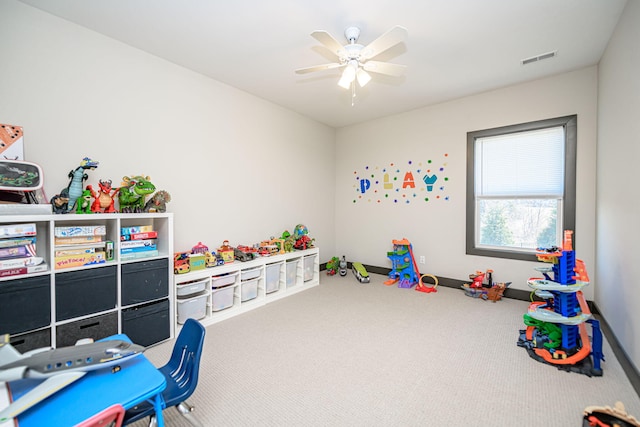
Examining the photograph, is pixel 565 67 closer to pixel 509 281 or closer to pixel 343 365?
pixel 509 281

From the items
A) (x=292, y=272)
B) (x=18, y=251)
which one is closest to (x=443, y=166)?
(x=292, y=272)

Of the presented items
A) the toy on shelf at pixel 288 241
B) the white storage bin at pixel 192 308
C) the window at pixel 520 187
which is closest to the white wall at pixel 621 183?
the window at pixel 520 187

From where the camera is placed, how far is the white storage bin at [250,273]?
324 cm

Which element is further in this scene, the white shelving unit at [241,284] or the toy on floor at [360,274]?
the toy on floor at [360,274]

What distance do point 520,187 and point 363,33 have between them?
2.78 metres

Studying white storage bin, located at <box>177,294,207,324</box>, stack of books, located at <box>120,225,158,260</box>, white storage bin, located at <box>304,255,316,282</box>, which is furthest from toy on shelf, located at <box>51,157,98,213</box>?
white storage bin, located at <box>304,255,316,282</box>

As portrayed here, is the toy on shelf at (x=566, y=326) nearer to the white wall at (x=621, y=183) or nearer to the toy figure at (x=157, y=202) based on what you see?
the white wall at (x=621, y=183)

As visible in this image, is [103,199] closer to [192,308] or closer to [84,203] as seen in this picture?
[84,203]

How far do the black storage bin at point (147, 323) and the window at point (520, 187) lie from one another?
3.82m

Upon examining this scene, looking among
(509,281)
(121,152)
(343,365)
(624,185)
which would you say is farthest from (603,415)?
(121,152)

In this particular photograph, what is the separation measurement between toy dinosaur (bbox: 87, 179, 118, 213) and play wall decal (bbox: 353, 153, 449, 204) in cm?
368

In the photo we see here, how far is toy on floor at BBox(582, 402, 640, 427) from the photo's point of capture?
1271 mm

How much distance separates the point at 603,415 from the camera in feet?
4.47

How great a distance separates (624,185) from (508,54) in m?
1.60
